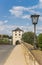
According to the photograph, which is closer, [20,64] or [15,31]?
[20,64]

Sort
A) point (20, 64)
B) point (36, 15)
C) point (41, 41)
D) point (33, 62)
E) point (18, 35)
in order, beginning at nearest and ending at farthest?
point (33, 62) → point (20, 64) → point (36, 15) → point (41, 41) → point (18, 35)

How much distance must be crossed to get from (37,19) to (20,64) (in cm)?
1014

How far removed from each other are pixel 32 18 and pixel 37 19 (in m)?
0.50

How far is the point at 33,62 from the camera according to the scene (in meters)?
8.05

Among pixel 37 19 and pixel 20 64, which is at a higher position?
pixel 37 19

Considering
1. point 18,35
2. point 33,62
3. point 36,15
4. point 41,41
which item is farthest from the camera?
point 18,35

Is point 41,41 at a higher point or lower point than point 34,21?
lower

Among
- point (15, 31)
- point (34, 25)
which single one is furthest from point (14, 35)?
point (34, 25)

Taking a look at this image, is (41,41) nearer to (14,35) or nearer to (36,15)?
(36,15)

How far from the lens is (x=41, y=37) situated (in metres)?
34.0

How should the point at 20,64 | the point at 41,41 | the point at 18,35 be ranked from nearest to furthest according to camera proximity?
the point at 20,64 < the point at 41,41 < the point at 18,35

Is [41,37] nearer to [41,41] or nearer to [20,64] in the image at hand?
[41,41]

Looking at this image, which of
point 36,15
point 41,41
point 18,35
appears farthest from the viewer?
point 18,35

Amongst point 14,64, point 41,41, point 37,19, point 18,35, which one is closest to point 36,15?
point 37,19
